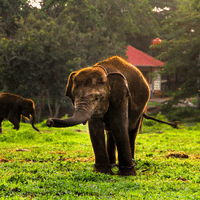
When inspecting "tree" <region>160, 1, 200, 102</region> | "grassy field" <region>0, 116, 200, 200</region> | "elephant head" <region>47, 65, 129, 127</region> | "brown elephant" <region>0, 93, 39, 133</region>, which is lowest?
"grassy field" <region>0, 116, 200, 200</region>

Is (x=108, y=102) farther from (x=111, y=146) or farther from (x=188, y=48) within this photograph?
(x=188, y=48)

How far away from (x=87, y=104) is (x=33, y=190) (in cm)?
160

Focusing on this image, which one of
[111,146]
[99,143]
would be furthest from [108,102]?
[111,146]

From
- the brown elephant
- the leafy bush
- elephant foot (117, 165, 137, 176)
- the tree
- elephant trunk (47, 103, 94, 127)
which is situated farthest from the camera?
the tree

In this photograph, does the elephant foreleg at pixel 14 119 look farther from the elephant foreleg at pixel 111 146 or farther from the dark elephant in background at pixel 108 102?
the dark elephant in background at pixel 108 102

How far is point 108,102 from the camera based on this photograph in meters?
5.59

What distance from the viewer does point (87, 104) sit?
5.13 m

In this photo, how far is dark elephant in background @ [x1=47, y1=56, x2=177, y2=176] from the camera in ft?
A: 17.3

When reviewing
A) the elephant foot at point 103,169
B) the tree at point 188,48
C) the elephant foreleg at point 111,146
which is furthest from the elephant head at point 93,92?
the tree at point 188,48

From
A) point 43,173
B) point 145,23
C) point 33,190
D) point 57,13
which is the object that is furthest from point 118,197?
point 145,23

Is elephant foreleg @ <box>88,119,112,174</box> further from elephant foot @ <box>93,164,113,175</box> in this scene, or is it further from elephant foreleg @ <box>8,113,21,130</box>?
elephant foreleg @ <box>8,113,21,130</box>

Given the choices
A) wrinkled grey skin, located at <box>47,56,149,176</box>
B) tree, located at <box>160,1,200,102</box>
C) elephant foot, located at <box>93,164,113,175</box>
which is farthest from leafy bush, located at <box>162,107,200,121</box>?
elephant foot, located at <box>93,164,113,175</box>

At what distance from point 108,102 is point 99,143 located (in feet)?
2.76

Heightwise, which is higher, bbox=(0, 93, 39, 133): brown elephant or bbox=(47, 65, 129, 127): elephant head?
bbox=(47, 65, 129, 127): elephant head
